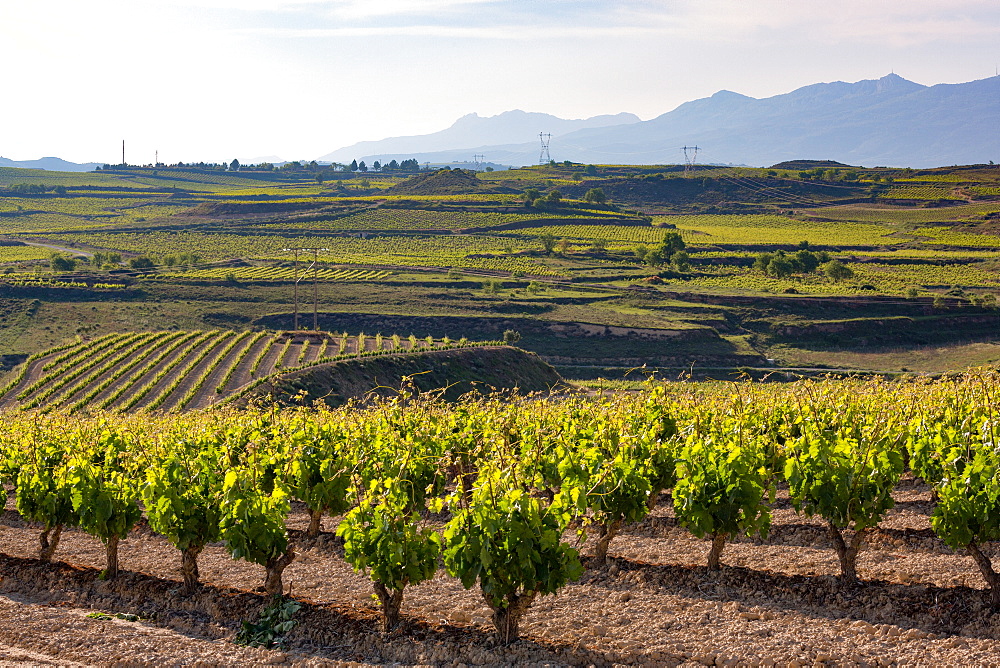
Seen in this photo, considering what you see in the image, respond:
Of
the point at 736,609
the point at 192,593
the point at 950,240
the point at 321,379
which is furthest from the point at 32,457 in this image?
the point at 950,240

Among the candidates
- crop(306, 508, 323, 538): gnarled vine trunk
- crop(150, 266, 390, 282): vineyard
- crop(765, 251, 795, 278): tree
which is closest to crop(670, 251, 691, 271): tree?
crop(765, 251, 795, 278): tree

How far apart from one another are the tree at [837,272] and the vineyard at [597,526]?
107967 millimetres

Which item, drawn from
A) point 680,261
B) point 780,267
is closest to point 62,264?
point 680,261

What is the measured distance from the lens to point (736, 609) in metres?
17.5

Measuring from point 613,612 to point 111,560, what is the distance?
1259cm

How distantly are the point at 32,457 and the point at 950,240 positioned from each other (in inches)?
6460

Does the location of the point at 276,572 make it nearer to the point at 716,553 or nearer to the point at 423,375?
the point at 716,553

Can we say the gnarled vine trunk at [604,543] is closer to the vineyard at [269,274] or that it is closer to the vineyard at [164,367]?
Result: the vineyard at [164,367]

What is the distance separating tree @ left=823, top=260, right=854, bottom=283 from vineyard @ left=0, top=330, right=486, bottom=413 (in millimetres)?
71215

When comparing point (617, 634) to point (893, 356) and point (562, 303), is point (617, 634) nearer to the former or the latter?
point (893, 356)

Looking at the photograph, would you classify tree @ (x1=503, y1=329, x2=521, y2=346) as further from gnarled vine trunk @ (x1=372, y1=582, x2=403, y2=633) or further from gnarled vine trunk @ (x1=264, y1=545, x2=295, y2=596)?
gnarled vine trunk @ (x1=372, y1=582, x2=403, y2=633)

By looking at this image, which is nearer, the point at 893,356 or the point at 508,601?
the point at 508,601

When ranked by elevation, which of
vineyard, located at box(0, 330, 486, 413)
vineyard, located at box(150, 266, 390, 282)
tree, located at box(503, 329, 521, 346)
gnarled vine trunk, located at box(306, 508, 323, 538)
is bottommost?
tree, located at box(503, 329, 521, 346)

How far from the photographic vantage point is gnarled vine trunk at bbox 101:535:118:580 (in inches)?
819
